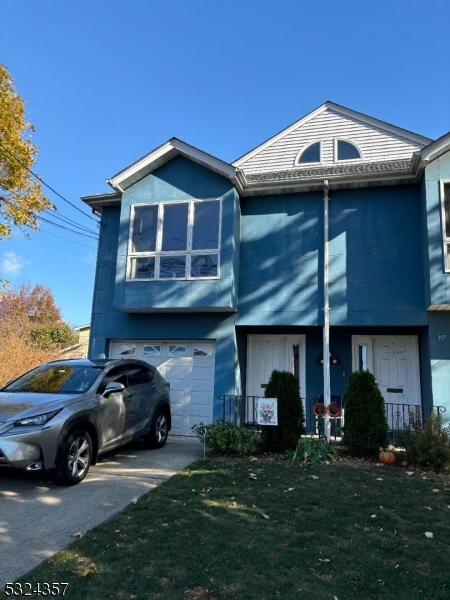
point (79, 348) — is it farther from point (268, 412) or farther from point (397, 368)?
point (268, 412)

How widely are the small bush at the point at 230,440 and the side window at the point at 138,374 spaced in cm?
148

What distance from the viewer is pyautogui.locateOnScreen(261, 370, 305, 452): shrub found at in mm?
7633

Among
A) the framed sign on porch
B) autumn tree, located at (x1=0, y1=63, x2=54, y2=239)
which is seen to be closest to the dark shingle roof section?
the framed sign on porch

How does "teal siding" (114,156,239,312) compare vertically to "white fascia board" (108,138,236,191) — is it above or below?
below

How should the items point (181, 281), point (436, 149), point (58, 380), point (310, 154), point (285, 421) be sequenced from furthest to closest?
point (310, 154) → point (181, 281) → point (436, 149) → point (285, 421) → point (58, 380)

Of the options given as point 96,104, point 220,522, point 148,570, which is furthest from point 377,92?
point 148,570

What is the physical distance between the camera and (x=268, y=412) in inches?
297

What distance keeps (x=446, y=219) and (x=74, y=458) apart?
28.8 ft

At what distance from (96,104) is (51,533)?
12.1m

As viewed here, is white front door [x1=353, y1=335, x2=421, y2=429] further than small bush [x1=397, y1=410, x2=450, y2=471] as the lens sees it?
Yes

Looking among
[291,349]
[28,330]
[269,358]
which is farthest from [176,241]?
[28,330]

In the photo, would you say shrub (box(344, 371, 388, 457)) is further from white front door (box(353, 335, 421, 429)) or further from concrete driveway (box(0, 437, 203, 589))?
concrete driveway (box(0, 437, 203, 589))

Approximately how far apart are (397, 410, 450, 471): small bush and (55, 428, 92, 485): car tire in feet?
17.4

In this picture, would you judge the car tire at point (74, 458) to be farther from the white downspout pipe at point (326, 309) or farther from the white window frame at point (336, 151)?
the white window frame at point (336, 151)
